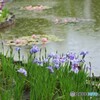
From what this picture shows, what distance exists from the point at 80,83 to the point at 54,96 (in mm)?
322

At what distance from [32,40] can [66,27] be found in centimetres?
172

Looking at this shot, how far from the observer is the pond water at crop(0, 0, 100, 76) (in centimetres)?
760

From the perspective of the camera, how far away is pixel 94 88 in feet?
12.7

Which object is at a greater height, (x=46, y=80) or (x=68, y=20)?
(x=46, y=80)

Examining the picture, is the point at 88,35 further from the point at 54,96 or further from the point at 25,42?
the point at 54,96

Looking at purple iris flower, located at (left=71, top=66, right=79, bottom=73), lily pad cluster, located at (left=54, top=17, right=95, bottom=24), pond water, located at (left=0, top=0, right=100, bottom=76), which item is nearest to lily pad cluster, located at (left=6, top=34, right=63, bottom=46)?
pond water, located at (left=0, top=0, right=100, bottom=76)

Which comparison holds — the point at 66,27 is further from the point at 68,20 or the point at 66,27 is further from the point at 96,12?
the point at 96,12

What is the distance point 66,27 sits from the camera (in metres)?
10.0

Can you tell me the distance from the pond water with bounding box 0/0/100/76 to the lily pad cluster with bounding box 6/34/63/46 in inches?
8.5

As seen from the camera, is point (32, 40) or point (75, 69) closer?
point (75, 69)

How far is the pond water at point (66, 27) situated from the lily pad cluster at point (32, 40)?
0.71 ft

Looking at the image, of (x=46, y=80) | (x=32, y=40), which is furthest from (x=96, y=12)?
(x=46, y=80)

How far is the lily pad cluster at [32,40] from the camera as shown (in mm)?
8258

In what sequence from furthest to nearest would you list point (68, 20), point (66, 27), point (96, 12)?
point (96, 12), point (68, 20), point (66, 27)
